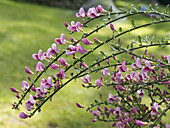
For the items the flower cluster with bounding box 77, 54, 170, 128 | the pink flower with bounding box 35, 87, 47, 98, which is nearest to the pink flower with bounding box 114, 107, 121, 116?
the flower cluster with bounding box 77, 54, 170, 128

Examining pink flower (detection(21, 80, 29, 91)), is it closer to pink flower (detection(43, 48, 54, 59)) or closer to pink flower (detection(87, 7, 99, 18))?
pink flower (detection(43, 48, 54, 59))

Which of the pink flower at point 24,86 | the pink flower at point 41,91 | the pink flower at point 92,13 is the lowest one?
the pink flower at point 41,91

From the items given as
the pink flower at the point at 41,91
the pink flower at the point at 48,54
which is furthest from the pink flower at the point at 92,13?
the pink flower at the point at 41,91

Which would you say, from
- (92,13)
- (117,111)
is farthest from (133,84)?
(92,13)

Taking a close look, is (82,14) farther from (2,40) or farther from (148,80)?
(2,40)

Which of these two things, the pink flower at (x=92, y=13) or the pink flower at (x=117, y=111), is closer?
the pink flower at (x=92, y=13)

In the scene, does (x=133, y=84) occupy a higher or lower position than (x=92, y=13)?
lower

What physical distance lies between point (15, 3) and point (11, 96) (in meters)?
6.12

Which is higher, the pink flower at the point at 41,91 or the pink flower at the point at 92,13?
the pink flower at the point at 92,13

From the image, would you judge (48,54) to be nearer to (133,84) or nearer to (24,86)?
(24,86)

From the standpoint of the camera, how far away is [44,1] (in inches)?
A: 338

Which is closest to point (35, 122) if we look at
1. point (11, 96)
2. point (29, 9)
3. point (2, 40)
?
point (11, 96)

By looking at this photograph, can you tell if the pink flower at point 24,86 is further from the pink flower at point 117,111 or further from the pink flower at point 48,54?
the pink flower at point 117,111

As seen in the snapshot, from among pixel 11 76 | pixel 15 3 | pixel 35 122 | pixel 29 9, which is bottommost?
pixel 35 122
